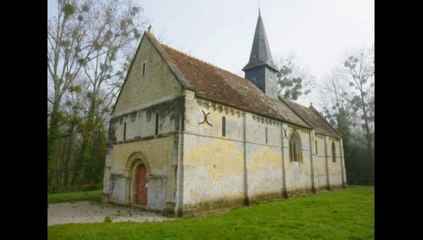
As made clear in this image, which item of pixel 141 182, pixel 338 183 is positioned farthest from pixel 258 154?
pixel 338 183

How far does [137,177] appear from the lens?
16.5 meters

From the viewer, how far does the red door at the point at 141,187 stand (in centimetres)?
1565

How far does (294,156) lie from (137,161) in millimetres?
12924

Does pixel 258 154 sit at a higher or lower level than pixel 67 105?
lower

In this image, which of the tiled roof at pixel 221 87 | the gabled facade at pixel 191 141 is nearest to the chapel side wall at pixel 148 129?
the gabled facade at pixel 191 141

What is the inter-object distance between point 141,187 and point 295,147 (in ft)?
43.8

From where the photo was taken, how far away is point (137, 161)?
1661cm

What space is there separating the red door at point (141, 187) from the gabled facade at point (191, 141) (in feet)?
0.18

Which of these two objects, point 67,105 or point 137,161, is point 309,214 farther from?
point 67,105

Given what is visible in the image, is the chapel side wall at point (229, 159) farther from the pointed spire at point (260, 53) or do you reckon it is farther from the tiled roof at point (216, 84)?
the pointed spire at point (260, 53)

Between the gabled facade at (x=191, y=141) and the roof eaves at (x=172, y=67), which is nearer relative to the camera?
the gabled facade at (x=191, y=141)

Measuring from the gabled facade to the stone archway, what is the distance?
56 millimetres

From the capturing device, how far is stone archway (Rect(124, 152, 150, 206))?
1570cm

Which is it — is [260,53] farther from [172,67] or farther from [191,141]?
[191,141]
